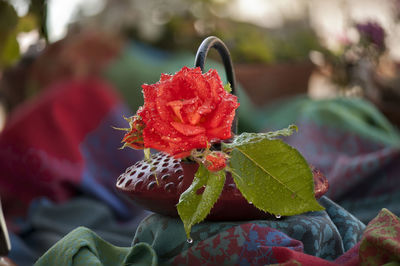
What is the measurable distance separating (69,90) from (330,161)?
69 cm

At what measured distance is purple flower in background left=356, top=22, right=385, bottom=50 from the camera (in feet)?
4.43

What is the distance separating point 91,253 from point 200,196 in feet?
0.37

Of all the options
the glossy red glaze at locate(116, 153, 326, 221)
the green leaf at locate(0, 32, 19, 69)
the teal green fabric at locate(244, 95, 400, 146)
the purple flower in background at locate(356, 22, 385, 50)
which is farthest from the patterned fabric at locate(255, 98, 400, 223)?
the green leaf at locate(0, 32, 19, 69)

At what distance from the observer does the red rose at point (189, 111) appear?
32 cm

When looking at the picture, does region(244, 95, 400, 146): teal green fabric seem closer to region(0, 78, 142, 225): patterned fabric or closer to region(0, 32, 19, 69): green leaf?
region(0, 78, 142, 225): patterned fabric

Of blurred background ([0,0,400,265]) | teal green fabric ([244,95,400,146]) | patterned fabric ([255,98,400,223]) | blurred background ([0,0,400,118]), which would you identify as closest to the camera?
patterned fabric ([255,98,400,223])

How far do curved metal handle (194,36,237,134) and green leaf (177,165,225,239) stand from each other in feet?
0.25

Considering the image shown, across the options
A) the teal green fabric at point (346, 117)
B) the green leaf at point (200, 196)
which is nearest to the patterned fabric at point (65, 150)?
the teal green fabric at point (346, 117)

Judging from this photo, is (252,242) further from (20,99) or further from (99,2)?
(99,2)

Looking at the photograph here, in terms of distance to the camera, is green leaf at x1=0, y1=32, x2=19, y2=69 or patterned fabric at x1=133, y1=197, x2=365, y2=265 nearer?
patterned fabric at x1=133, y1=197, x2=365, y2=265

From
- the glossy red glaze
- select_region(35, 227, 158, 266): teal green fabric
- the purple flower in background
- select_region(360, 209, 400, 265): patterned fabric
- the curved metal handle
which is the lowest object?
the purple flower in background

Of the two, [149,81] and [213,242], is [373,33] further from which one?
[213,242]

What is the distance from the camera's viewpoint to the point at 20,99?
1570mm

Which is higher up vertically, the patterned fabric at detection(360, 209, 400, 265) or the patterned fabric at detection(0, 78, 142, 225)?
the patterned fabric at detection(360, 209, 400, 265)
